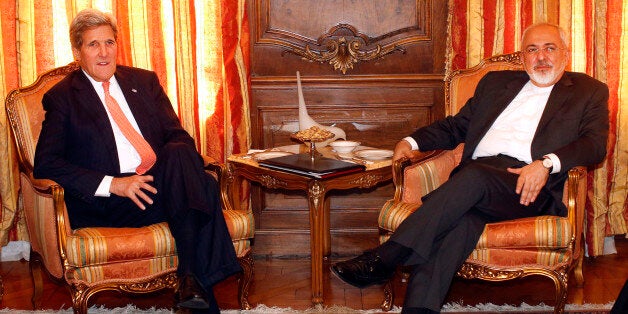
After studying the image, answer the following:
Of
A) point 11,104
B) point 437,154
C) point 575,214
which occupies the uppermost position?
point 11,104

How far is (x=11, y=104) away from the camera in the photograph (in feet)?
12.0

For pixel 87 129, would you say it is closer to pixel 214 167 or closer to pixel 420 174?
pixel 214 167

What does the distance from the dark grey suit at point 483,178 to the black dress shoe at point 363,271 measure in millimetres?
184

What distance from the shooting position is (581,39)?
4.32 meters

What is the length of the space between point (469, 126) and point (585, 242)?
4.03ft

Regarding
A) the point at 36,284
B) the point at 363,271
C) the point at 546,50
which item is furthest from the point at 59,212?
the point at 546,50

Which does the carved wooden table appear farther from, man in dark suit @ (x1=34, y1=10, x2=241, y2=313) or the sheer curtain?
the sheer curtain

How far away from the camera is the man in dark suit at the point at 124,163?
335 cm

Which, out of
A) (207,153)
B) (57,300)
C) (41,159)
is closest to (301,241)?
(207,153)

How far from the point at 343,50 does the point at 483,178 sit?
140 cm

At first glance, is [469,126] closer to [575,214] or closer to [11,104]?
[575,214]

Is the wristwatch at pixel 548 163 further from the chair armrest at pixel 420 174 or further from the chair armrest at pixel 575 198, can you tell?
the chair armrest at pixel 420 174

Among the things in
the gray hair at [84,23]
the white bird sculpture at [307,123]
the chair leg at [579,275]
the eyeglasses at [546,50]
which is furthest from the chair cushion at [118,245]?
the chair leg at [579,275]

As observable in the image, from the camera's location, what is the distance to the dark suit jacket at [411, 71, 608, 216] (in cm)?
343
